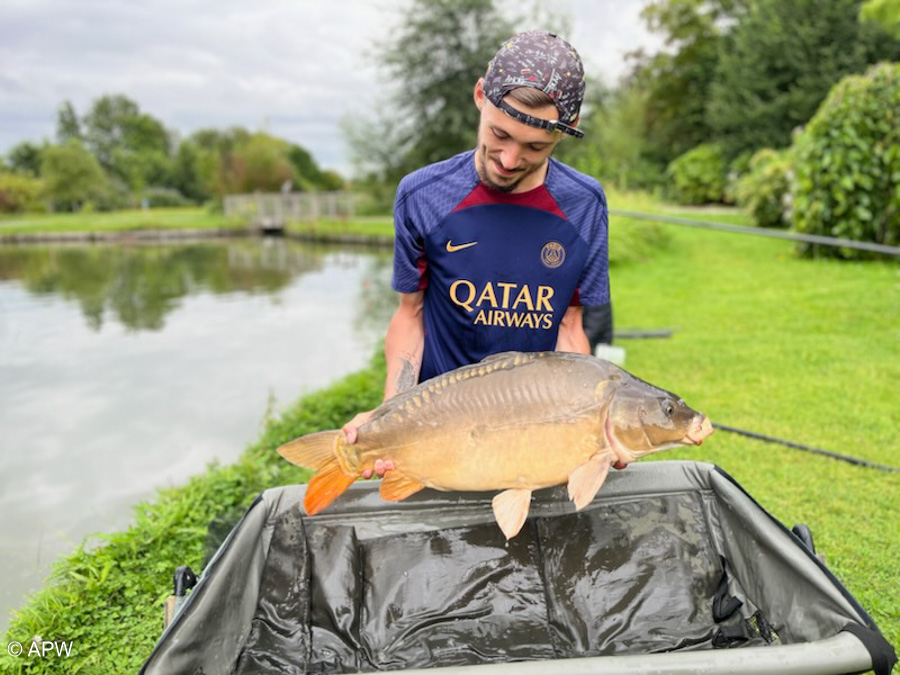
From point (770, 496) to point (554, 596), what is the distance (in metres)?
1.65

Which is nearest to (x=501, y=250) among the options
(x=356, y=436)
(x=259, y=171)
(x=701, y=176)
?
(x=356, y=436)

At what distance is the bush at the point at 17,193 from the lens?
46.5 m

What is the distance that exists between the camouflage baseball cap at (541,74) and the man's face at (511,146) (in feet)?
0.06

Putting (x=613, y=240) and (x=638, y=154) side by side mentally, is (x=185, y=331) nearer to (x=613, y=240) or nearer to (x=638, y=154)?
(x=613, y=240)

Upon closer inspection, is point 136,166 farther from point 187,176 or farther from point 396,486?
point 396,486

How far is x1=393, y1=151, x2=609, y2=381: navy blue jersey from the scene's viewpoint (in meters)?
1.93

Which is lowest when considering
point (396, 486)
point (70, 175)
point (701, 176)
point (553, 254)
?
point (396, 486)

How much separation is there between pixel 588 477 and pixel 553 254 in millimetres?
634

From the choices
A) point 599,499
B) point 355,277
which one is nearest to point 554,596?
point 599,499

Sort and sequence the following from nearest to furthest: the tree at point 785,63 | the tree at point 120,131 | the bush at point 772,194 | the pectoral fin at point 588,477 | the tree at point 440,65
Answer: the pectoral fin at point 588,477 → the bush at point 772,194 → the tree at point 440,65 → the tree at point 785,63 → the tree at point 120,131

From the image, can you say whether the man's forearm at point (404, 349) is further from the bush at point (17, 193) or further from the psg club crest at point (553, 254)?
the bush at point (17, 193)

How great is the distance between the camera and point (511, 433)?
68.6 inches

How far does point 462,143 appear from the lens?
17062 mm
